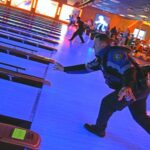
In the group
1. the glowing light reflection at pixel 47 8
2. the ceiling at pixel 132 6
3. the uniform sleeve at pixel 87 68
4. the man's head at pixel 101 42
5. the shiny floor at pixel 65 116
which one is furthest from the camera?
the glowing light reflection at pixel 47 8

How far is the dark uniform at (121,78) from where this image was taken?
3498 millimetres

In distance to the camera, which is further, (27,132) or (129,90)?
(129,90)

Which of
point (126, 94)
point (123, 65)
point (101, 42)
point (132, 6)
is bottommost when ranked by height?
point (126, 94)

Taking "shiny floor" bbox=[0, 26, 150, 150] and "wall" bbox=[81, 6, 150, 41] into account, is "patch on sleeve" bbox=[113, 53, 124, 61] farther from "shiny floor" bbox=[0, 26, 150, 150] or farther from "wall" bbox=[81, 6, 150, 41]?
"wall" bbox=[81, 6, 150, 41]

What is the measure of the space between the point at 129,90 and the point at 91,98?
247 cm

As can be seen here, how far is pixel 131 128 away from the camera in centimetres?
482

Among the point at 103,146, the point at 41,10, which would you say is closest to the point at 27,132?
the point at 103,146

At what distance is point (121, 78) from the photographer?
3592mm

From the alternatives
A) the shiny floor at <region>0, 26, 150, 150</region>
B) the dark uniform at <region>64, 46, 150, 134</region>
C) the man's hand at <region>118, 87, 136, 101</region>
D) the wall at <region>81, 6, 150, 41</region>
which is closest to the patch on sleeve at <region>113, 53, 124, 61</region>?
the dark uniform at <region>64, 46, 150, 134</region>

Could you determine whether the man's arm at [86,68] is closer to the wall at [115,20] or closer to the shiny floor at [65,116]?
the shiny floor at [65,116]

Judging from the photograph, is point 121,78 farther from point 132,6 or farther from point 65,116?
point 132,6

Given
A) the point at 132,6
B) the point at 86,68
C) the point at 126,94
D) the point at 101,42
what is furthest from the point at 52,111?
the point at 132,6

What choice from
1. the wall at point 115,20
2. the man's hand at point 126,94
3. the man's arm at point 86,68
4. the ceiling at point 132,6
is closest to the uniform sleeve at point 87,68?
the man's arm at point 86,68

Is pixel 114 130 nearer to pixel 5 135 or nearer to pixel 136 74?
pixel 136 74
